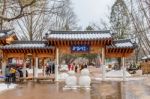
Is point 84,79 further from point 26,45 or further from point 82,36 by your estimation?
point 26,45

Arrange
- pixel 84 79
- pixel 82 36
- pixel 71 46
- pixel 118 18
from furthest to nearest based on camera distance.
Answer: pixel 118 18
pixel 82 36
pixel 71 46
pixel 84 79

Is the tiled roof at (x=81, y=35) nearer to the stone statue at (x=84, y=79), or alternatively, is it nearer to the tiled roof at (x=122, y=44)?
the tiled roof at (x=122, y=44)

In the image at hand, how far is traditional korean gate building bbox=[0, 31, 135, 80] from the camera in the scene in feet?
116

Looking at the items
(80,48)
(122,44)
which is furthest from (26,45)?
(122,44)

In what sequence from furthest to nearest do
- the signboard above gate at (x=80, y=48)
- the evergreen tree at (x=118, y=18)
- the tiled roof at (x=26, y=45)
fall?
the evergreen tree at (x=118, y=18), the tiled roof at (x=26, y=45), the signboard above gate at (x=80, y=48)

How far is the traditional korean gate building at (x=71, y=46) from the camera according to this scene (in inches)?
1392

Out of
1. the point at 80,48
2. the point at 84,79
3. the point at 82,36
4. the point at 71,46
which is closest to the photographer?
the point at 84,79

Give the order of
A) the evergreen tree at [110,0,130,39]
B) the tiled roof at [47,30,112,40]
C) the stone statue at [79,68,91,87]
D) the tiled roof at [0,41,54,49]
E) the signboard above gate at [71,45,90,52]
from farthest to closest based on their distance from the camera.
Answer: the evergreen tree at [110,0,130,39], the tiled roof at [0,41,54,49], the signboard above gate at [71,45,90,52], the tiled roof at [47,30,112,40], the stone statue at [79,68,91,87]

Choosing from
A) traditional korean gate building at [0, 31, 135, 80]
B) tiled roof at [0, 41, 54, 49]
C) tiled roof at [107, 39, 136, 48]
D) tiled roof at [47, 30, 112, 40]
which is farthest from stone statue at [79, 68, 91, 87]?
tiled roof at [107, 39, 136, 48]

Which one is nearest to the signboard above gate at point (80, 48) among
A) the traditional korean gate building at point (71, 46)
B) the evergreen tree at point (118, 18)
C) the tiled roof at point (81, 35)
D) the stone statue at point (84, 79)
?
the traditional korean gate building at point (71, 46)

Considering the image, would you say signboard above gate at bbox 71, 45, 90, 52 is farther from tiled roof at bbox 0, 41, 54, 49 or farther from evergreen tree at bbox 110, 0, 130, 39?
evergreen tree at bbox 110, 0, 130, 39

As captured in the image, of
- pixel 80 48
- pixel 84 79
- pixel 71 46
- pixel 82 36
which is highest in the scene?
pixel 82 36

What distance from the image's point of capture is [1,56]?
37.5 meters

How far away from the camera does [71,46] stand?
118ft
